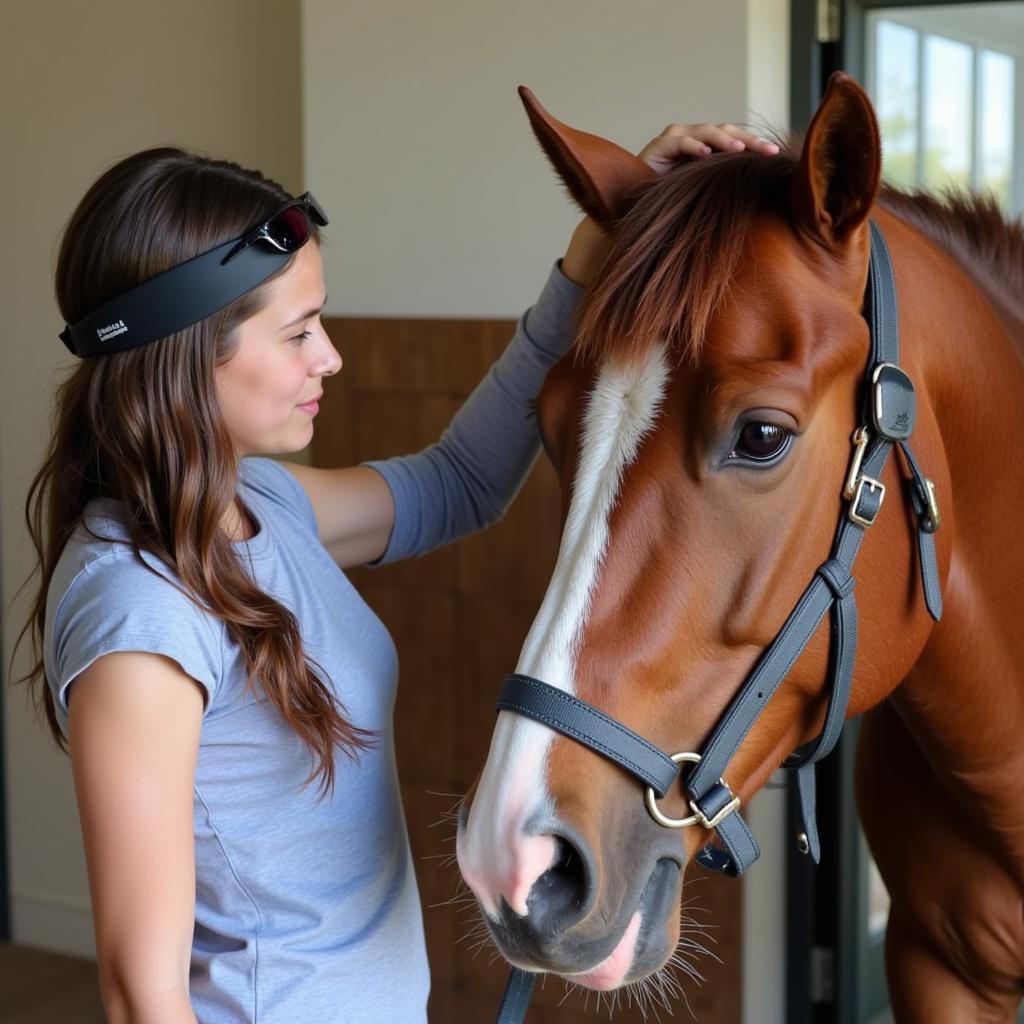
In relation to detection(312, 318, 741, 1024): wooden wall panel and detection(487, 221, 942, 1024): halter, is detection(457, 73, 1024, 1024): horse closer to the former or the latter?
detection(487, 221, 942, 1024): halter

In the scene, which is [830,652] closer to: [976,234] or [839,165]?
[839,165]

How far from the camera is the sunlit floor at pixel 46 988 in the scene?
289cm

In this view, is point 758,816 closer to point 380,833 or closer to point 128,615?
point 380,833

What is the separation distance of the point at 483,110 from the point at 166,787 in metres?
1.61

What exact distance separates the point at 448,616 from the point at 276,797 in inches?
52.2

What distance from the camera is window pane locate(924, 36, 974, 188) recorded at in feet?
7.08

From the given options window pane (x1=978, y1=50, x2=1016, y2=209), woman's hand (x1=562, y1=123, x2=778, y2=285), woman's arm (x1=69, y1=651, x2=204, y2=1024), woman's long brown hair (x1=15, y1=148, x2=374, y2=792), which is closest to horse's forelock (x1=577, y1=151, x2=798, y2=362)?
woman's hand (x1=562, y1=123, x2=778, y2=285)

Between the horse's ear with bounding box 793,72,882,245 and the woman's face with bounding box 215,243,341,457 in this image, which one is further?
the woman's face with bounding box 215,243,341,457

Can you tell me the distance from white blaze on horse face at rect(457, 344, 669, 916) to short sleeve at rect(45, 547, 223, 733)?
0.27m

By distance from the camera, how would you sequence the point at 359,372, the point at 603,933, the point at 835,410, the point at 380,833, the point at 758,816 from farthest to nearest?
the point at 359,372
the point at 758,816
the point at 380,833
the point at 835,410
the point at 603,933

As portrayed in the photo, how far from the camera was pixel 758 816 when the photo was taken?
7.39ft

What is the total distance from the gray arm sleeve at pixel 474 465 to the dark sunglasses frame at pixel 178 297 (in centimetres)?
38

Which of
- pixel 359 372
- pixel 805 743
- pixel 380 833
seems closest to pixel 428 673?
pixel 359 372

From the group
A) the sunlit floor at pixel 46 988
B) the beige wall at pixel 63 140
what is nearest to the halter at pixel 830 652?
the beige wall at pixel 63 140
